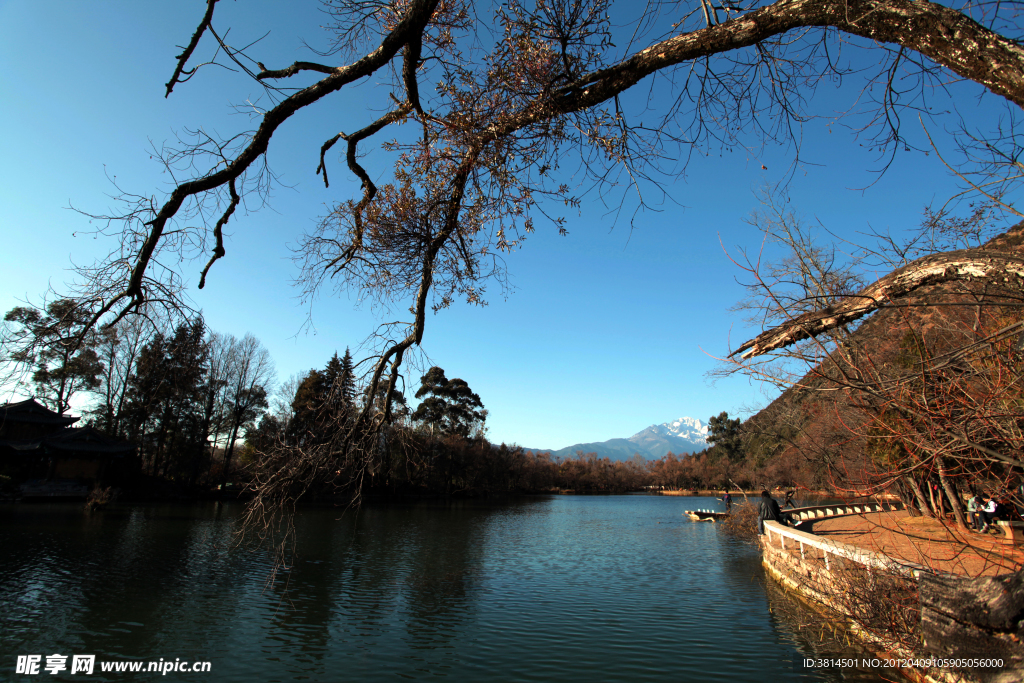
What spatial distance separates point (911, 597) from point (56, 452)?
34.4 m

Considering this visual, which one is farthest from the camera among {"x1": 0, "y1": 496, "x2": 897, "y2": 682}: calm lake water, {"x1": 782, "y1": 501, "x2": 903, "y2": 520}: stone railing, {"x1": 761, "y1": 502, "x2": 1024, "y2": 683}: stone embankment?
{"x1": 782, "y1": 501, "x2": 903, "y2": 520}: stone railing

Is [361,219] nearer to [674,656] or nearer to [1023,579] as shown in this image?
[1023,579]

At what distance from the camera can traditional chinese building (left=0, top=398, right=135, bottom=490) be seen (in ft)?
79.7

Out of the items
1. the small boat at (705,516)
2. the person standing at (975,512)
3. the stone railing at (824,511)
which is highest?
the person standing at (975,512)

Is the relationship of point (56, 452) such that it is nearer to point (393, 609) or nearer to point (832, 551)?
point (393, 609)

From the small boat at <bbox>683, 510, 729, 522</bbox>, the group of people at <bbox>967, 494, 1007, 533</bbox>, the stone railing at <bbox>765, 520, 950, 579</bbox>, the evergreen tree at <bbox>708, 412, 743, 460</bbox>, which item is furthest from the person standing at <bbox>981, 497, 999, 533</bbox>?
the evergreen tree at <bbox>708, 412, 743, 460</bbox>

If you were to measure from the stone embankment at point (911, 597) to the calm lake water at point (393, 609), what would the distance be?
0.91m

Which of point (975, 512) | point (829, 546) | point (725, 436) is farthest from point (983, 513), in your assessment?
point (725, 436)

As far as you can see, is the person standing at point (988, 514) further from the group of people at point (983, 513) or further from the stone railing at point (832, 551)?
the stone railing at point (832, 551)

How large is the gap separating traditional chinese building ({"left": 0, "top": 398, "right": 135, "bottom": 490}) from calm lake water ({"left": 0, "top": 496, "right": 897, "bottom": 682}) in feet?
30.1

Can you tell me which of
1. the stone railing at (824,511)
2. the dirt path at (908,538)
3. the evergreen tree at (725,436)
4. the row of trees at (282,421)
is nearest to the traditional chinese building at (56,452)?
the row of trees at (282,421)

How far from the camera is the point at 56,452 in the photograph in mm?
24656

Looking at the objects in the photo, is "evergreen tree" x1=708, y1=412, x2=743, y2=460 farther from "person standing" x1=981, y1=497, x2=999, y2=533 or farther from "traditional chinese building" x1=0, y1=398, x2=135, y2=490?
"traditional chinese building" x1=0, y1=398, x2=135, y2=490

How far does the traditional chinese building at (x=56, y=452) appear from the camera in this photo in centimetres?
2428
